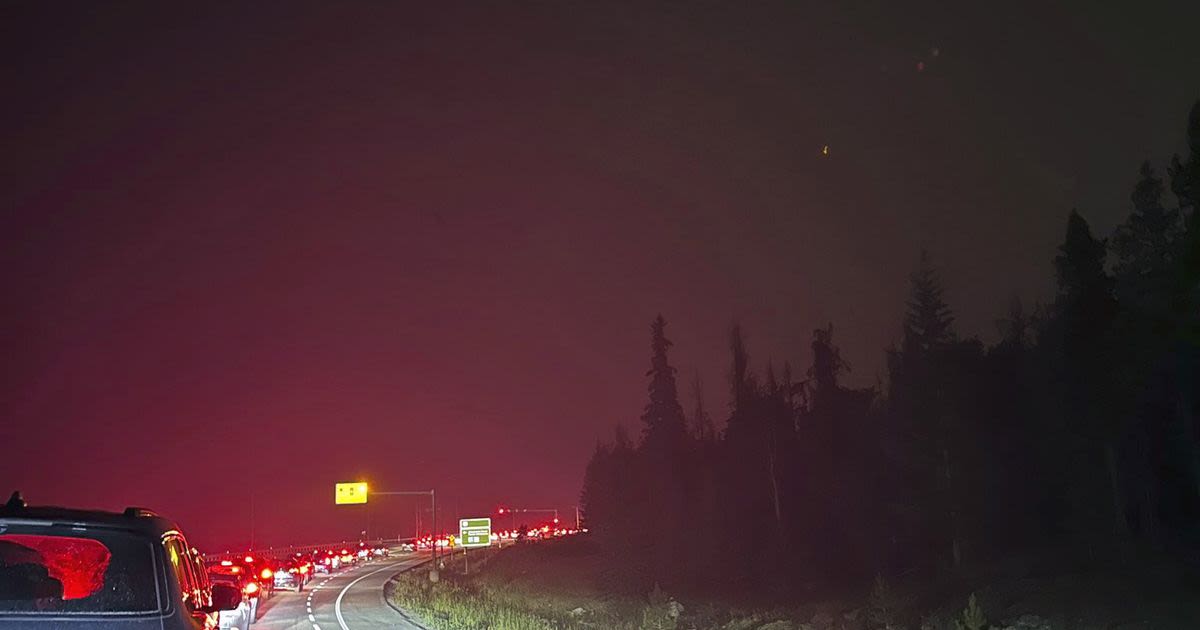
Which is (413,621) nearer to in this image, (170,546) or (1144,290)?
(170,546)

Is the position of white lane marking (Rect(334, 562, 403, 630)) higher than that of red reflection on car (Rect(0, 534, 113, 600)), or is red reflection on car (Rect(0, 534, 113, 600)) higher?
red reflection on car (Rect(0, 534, 113, 600))

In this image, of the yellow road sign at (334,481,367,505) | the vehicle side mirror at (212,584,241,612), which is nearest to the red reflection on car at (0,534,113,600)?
the vehicle side mirror at (212,584,241,612)

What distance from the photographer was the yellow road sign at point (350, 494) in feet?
355

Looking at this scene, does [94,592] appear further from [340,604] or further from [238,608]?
[340,604]

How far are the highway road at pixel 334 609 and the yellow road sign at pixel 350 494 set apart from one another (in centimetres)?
3628

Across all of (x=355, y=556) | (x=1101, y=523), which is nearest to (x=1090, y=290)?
(x=1101, y=523)

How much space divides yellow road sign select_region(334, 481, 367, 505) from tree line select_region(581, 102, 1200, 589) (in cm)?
2753

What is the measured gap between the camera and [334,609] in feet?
143

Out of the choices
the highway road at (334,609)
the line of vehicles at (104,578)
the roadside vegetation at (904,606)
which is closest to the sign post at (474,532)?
the roadside vegetation at (904,606)

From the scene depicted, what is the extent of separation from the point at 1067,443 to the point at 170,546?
6150 centimetres

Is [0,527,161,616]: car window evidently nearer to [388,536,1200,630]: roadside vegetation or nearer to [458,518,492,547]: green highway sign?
[388,536,1200,630]: roadside vegetation

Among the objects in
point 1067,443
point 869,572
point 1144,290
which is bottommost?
point 869,572

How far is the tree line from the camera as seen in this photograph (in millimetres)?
55406

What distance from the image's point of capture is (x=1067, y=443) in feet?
202
